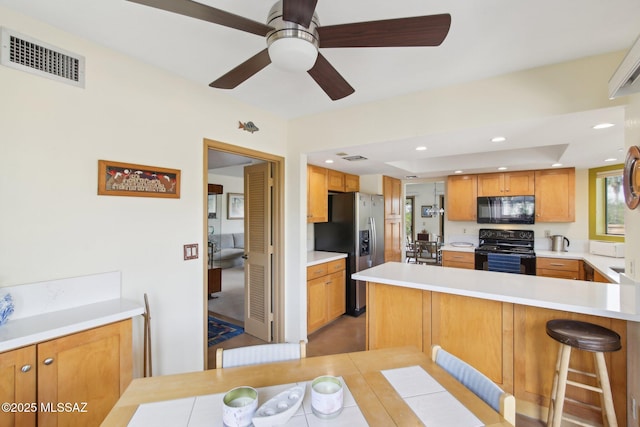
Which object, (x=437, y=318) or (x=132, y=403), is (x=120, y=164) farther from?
(x=437, y=318)

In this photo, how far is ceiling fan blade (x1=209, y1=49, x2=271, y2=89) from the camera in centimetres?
136

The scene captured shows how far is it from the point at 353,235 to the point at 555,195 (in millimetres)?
3001

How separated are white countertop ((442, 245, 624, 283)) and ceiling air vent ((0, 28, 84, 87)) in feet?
14.2

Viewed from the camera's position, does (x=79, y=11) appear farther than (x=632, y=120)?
No

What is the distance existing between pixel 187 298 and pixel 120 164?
1106 millimetres

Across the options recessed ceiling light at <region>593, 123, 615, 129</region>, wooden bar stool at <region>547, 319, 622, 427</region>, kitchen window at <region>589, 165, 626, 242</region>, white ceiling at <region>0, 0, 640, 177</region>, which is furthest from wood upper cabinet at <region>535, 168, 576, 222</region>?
wooden bar stool at <region>547, 319, 622, 427</region>

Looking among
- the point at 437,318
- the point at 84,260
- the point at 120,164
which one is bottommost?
the point at 437,318

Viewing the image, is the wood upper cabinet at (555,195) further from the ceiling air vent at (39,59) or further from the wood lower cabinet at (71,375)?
the ceiling air vent at (39,59)

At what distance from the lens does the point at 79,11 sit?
4.86 ft

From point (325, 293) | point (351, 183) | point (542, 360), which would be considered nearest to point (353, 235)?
point (325, 293)

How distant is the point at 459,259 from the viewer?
4520 mm

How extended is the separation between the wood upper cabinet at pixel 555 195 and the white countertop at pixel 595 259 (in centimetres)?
51

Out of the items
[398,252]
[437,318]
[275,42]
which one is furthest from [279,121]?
[398,252]

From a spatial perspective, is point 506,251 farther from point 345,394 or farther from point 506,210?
point 345,394
